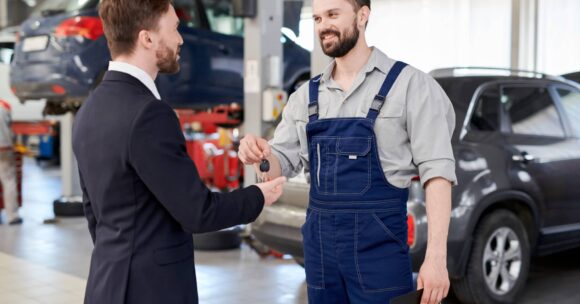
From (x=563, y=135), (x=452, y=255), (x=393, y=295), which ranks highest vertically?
(x=563, y=135)

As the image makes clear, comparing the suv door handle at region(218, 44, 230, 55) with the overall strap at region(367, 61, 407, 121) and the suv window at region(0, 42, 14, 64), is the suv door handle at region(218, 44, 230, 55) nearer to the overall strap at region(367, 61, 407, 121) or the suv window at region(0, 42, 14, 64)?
the suv window at region(0, 42, 14, 64)

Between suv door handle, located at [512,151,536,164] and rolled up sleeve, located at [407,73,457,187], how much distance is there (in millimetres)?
2474

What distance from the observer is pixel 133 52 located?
6.48 ft

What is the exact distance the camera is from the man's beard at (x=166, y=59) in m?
2.00

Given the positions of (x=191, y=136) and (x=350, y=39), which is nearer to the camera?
(x=350, y=39)

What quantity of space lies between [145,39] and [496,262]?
10.5ft

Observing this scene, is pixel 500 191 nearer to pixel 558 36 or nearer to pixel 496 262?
pixel 496 262

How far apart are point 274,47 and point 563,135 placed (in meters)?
2.92

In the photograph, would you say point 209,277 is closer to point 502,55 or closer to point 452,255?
point 452,255

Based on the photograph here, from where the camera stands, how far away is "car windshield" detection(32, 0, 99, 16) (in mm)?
7395

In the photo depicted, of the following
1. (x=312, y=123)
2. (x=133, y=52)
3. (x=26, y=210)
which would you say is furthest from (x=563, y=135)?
(x=26, y=210)

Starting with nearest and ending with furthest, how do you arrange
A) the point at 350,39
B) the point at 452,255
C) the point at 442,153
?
the point at 442,153
the point at 350,39
the point at 452,255

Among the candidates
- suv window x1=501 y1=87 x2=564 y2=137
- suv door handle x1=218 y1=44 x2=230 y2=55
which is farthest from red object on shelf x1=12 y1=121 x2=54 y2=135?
suv window x1=501 y1=87 x2=564 y2=137

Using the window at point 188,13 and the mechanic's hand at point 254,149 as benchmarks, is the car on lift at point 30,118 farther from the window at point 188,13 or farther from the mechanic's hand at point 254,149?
the mechanic's hand at point 254,149
